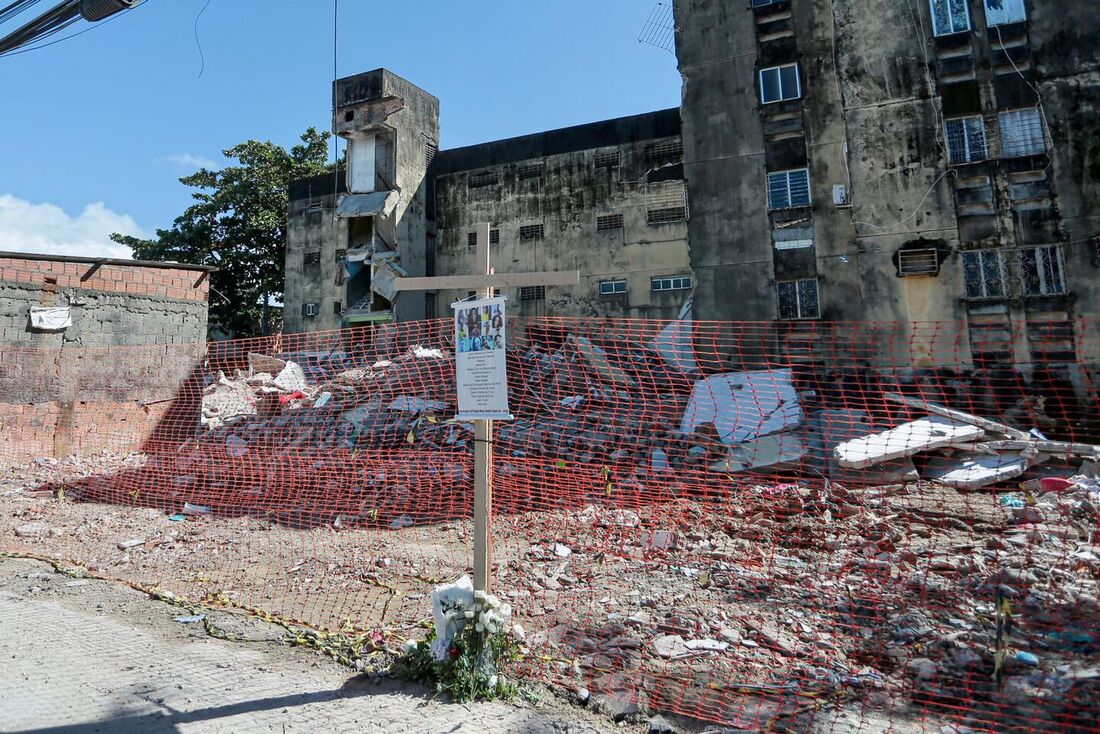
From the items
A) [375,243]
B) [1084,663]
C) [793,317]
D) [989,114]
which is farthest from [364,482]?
[375,243]

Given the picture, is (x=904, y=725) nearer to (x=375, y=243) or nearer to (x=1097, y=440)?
(x=1097, y=440)

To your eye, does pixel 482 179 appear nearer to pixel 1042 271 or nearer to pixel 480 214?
pixel 480 214

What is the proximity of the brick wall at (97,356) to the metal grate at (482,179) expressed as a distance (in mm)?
11234

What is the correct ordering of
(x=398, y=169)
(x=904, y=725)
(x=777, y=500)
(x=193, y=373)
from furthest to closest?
(x=398, y=169), (x=193, y=373), (x=777, y=500), (x=904, y=725)

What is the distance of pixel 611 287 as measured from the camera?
2017 centimetres

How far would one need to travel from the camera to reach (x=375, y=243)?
888 inches

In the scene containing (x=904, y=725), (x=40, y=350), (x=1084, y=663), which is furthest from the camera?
(x=40, y=350)

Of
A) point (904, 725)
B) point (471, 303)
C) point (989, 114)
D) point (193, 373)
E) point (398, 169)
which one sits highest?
point (398, 169)

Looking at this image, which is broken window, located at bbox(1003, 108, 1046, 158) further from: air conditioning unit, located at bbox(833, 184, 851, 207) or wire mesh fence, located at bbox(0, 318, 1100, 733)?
wire mesh fence, located at bbox(0, 318, 1100, 733)

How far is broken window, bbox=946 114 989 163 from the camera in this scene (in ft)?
40.9

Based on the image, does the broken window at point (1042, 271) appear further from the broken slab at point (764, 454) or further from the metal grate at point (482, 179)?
the metal grate at point (482, 179)

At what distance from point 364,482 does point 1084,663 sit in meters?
7.96

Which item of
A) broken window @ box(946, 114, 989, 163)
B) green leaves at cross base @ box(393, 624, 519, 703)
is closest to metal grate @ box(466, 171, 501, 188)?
broken window @ box(946, 114, 989, 163)

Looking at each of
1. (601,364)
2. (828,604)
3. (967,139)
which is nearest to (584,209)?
(601,364)
